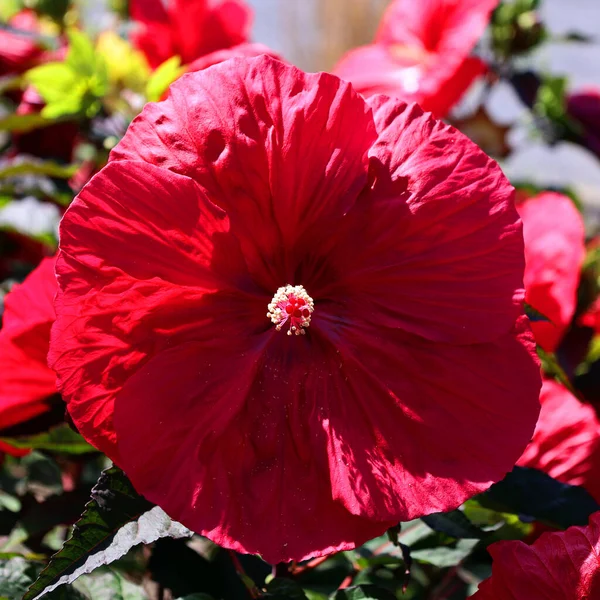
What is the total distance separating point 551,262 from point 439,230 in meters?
0.35

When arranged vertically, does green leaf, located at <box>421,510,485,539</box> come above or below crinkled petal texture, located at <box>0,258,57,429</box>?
below

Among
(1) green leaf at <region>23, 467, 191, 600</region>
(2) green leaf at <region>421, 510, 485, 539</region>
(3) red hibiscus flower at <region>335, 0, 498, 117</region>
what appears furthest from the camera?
(3) red hibiscus flower at <region>335, 0, 498, 117</region>

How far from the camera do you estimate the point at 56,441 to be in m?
0.68

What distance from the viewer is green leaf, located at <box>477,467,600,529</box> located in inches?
24.8

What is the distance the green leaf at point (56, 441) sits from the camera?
67 centimetres

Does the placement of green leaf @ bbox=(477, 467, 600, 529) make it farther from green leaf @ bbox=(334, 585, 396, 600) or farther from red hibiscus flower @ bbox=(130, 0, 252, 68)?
red hibiscus flower @ bbox=(130, 0, 252, 68)

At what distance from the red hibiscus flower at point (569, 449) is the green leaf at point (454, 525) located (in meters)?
0.12

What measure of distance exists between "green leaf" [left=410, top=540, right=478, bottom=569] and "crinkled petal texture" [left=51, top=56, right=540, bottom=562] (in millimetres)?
215

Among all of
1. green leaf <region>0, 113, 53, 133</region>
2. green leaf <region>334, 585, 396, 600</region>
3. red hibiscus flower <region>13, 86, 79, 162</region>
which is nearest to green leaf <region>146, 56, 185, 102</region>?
green leaf <region>0, 113, 53, 133</region>

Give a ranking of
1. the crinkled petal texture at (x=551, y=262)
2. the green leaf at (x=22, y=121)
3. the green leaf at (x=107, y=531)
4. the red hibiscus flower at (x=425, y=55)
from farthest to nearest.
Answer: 1. the red hibiscus flower at (x=425, y=55)
2. the green leaf at (x=22, y=121)
3. the crinkled petal texture at (x=551, y=262)
4. the green leaf at (x=107, y=531)

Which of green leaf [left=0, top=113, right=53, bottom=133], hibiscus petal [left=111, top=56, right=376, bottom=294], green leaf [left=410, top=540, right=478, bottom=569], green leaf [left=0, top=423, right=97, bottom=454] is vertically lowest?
green leaf [left=410, top=540, right=478, bottom=569]

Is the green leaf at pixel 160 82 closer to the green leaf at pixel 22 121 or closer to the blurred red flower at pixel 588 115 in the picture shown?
the green leaf at pixel 22 121

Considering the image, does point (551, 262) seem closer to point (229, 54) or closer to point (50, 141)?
point (229, 54)

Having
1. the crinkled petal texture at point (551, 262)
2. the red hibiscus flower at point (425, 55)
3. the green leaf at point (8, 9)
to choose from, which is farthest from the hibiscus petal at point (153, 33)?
the crinkled petal texture at point (551, 262)
